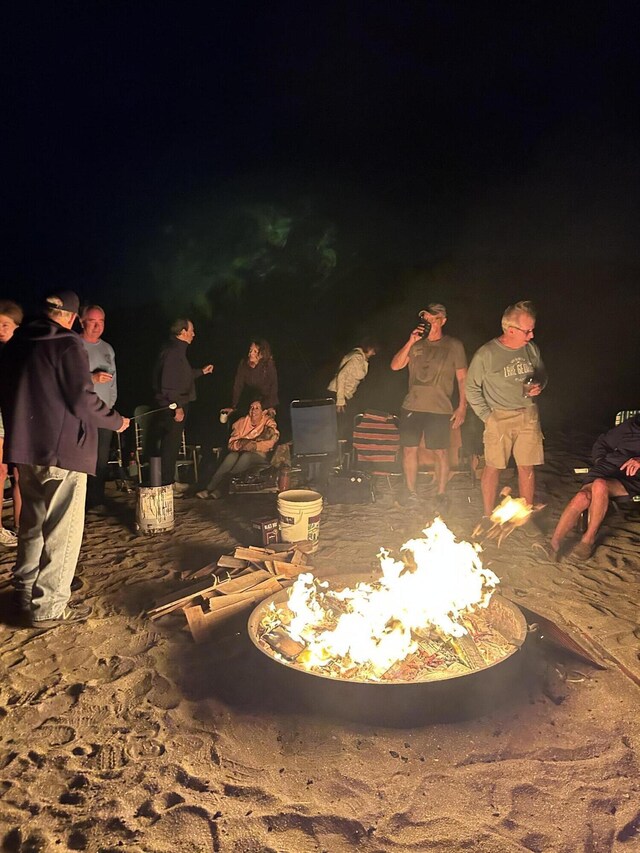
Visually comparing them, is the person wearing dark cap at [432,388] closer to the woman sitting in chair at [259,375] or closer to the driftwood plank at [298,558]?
the woman sitting in chair at [259,375]

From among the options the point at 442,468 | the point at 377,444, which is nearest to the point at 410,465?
the point at 442,468

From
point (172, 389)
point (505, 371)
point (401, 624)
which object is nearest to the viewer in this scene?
point (401, 624)

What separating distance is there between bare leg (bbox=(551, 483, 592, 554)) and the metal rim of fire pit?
180 centimetres

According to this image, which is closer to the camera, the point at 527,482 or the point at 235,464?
the point at 527,482

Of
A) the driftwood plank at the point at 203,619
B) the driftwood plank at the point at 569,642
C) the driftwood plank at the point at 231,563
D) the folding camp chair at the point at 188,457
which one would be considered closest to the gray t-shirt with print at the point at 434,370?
the driftwood plank at the point at 231,563

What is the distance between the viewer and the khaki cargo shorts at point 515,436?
18.9 feet

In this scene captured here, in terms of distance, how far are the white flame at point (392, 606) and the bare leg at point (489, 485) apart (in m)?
2.04

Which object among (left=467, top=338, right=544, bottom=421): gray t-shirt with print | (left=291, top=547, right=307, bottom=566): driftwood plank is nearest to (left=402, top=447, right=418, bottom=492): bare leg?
(left=467, top=338, right=544, bottom=421): gray t-shirt with print

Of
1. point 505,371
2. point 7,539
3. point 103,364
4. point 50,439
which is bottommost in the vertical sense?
point 7,539

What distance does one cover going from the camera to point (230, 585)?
4340mm

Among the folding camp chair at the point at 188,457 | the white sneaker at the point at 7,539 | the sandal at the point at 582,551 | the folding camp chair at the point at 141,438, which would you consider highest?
the folding camp chair at the point at 141,438

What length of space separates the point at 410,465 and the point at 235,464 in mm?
2267

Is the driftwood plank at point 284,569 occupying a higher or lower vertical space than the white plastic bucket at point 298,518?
lower

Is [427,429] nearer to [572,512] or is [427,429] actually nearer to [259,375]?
[572,512]
